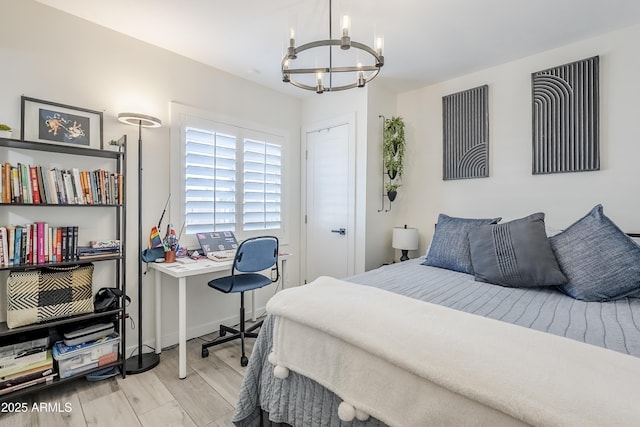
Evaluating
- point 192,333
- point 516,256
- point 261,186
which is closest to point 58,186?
point 192,333

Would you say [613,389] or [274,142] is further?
[274,142]

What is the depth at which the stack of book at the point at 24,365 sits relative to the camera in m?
1.75

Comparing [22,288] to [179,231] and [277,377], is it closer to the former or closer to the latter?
[179,231]

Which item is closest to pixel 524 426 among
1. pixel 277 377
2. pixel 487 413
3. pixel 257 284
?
pixel 487 413

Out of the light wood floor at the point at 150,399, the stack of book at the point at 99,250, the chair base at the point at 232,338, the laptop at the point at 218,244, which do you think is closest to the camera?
the light wood floor at the point at 150,399

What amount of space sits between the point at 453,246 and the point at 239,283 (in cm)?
174

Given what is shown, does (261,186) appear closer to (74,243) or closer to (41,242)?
(74,243)

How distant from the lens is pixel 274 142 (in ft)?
11.3

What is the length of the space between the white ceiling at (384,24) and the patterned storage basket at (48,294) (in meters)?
1.78

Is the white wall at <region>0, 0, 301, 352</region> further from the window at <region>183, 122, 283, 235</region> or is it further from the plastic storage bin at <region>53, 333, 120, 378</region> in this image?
the plastic storage bin at <region>53, 333, 120, 378</region>

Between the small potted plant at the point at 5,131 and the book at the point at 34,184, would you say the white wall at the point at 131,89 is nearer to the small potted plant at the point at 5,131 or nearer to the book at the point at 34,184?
the small potted plant at the point at 5,131

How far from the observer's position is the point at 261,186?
3312 millimetres

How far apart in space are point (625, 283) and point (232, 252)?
2677 millimetres

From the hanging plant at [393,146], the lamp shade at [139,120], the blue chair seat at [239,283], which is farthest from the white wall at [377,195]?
the lamp shade at [139,120]
